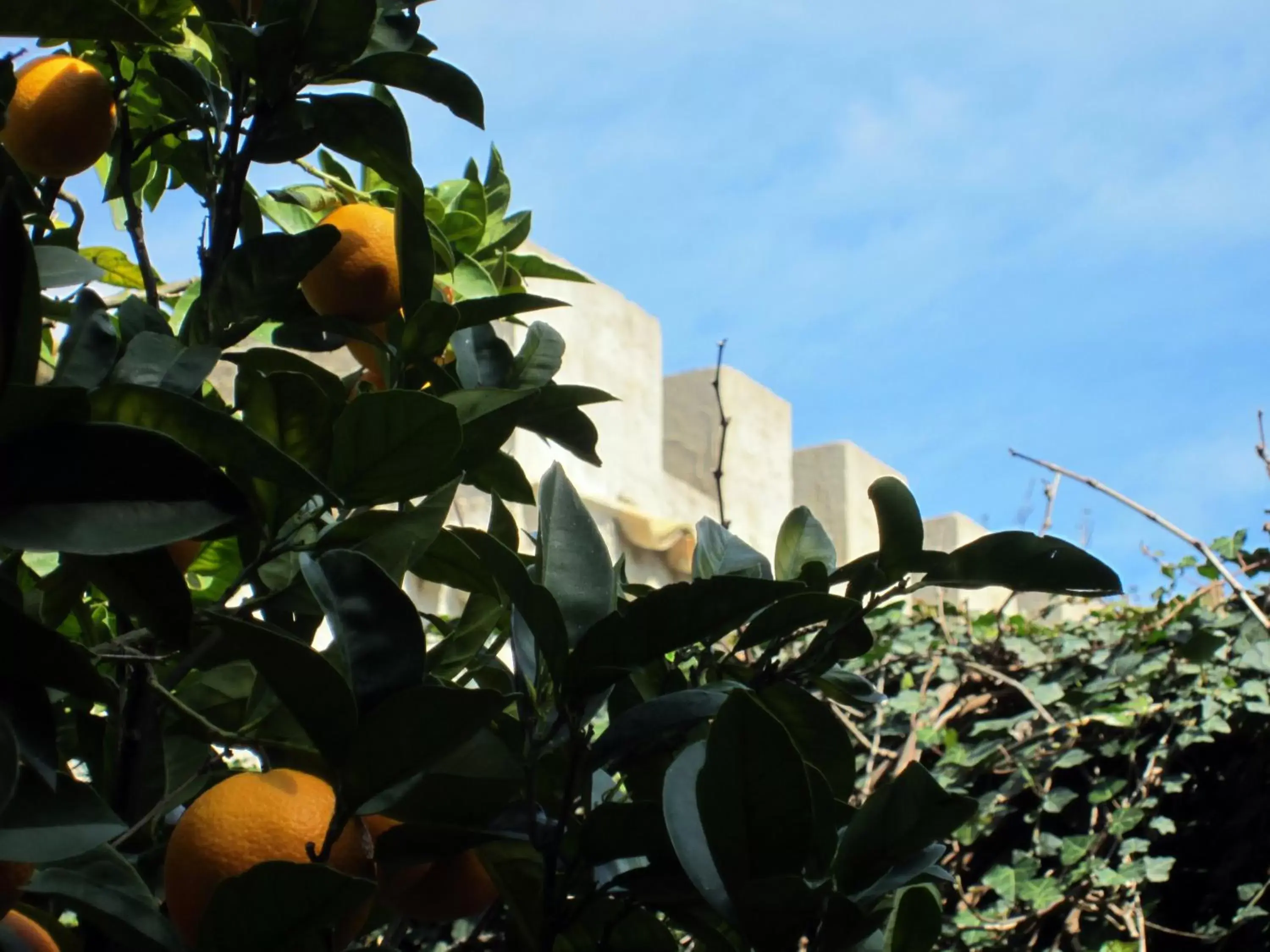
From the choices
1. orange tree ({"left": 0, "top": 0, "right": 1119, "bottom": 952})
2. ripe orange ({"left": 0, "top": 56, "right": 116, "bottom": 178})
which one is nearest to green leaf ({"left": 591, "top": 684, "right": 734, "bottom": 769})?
orange tree ({"left": 0, "top": 0, "right": 1119, "bottom": 952})

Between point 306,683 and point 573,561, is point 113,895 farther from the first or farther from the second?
point 573,561

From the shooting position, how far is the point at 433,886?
1.83 ft

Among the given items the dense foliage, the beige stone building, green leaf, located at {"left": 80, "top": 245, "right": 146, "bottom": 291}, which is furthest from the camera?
the beige stone building

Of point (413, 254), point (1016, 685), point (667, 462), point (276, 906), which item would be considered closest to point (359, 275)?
point (413, 254)

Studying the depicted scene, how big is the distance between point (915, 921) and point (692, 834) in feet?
0.34

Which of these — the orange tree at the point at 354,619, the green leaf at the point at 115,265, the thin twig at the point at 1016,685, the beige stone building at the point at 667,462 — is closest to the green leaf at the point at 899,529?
the orange tree at the point at 354,619

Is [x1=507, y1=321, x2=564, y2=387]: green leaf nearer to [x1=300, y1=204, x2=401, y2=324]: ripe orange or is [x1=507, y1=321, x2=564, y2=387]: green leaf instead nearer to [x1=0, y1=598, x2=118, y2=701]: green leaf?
[x1=300, y1=204, x2=401, y2=324]: ripe orange

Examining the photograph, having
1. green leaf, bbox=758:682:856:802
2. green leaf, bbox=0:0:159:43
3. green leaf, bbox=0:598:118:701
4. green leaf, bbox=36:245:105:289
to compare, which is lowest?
green leaf, bbox=0:598:118:701

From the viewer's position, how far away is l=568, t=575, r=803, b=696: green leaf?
18.7 inches

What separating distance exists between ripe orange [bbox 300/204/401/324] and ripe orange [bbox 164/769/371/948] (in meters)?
0.30

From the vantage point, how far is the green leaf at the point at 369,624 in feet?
1.52

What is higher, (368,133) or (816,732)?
(368,133)

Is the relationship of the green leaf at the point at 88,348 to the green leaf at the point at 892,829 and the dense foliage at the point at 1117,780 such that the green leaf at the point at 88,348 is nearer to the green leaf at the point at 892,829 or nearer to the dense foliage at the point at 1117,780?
the green leaf at the point at 892,829

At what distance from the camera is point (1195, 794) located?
73.3 inches
